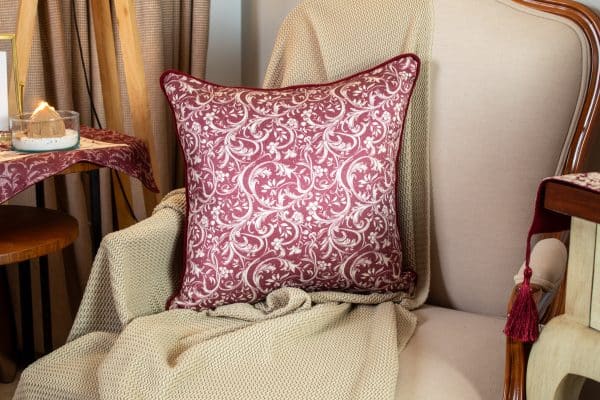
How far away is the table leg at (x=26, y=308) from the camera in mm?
1685

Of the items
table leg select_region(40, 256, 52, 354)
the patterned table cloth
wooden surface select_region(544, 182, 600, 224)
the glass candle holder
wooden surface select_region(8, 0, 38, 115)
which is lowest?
table leg select_region(40, 256, 52, 354)

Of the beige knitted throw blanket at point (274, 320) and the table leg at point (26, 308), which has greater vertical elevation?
the beige knitted throw blanket at point (274, 320)

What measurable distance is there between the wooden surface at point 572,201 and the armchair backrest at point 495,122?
40 centimetres

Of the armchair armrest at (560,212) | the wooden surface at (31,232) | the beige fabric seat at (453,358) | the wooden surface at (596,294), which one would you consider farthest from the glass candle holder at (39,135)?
the wooden surface at (596,294)

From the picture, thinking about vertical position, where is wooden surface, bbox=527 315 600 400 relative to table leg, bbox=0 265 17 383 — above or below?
above

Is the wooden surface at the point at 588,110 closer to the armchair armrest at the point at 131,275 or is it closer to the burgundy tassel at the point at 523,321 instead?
the burgundy tassel at the point at 523,321

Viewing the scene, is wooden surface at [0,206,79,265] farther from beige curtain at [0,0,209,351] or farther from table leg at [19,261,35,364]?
beige curtain at [0,0,209,351]

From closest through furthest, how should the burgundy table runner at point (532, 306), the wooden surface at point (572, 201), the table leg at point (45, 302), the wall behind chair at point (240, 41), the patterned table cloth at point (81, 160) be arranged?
the wooden surface at point (572, 201) → the burgundy table runner at point (532, 306) → the patterned table cloth at point (81, 160) → the table leg at point (45, 302) → the wall behind chair at point (240, 41)

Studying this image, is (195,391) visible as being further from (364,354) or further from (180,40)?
(180,40)

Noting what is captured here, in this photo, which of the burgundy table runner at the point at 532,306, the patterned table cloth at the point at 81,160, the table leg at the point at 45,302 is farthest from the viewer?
the table leg at the point at 45,302

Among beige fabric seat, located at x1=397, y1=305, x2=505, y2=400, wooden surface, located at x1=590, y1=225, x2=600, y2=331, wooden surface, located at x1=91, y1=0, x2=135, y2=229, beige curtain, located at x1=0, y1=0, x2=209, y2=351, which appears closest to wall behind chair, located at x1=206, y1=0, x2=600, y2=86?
beige curtain, located at x1=0, y1=0, x2=209, y2=351

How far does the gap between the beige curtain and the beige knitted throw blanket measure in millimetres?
499

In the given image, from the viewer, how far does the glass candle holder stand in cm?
141

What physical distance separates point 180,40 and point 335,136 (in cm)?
91
